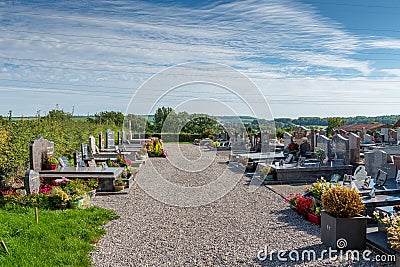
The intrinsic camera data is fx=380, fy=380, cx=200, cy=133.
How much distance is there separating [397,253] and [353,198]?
48.1 inches

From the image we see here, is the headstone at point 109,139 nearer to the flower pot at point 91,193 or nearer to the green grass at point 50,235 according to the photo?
the flower pot at point 91,193

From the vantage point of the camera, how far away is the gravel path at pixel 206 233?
6.20 metres

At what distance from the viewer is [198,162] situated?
67.8 ft

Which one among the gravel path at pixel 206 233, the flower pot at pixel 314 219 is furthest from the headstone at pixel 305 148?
the flower pot at pixel 314 219

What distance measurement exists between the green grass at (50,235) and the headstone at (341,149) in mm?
9441

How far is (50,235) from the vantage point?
6.98m

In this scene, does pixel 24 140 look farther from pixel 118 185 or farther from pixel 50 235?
pixel 50 235

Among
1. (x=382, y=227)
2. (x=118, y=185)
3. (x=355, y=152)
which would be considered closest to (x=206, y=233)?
(x=382, y=227)

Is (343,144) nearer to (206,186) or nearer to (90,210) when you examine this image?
(206,186)

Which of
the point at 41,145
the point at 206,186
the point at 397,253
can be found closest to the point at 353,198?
the point at 397,253

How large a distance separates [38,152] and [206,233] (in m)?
7.31

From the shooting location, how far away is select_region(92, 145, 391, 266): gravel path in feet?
20.3

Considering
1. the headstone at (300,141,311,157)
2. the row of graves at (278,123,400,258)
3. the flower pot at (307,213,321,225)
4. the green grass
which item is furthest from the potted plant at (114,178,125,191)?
the headstone at (300,141,311,157)

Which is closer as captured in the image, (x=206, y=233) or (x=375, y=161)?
(x=206, y=233)
